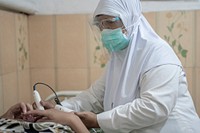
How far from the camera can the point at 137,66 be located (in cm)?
98

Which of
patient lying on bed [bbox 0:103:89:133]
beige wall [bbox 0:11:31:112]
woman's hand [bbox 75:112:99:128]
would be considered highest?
beige wall [bbox 0:11:31:112]

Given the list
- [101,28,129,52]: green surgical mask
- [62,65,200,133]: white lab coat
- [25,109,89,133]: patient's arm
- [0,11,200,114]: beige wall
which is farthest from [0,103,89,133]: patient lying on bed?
[0,11,200,114]: beige wall

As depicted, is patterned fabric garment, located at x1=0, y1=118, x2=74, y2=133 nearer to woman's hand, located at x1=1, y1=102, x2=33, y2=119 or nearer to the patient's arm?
the patient's arm

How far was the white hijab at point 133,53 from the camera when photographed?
96cm

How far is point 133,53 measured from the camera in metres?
1.01

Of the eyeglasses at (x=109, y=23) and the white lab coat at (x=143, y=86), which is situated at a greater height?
the eyeglasses at (x=109, y=23)

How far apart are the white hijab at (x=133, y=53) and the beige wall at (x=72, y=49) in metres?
0.53

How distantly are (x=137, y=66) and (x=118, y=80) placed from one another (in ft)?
0.33

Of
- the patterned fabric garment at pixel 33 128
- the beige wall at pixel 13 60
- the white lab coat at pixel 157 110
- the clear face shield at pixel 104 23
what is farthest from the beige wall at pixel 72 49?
the patterned fabric garment at pixel 33 128

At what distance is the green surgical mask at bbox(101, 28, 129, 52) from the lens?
1.02m

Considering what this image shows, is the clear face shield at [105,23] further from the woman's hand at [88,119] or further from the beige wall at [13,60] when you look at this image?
the beige wall at [13,60]

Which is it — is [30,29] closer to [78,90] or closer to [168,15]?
[78,90]

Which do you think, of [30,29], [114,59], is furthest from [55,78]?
[114,59]

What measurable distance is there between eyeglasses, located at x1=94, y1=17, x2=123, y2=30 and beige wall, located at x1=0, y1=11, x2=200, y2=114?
48 cm
